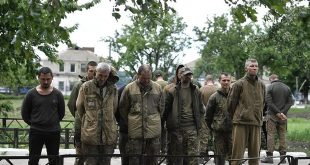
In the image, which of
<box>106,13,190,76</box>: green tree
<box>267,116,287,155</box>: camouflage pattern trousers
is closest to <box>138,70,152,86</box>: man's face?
<box>267,116,287,155</box>: camouflage pattern trousers

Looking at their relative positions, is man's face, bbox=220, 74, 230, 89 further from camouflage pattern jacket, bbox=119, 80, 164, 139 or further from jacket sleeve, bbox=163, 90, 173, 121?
camouflage pattern jacket, bbox=119, 80, 164, 139

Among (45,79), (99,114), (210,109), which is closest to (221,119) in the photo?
(210,109)

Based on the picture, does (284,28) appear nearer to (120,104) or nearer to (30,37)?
(120,104)

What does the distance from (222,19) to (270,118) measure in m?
29.7

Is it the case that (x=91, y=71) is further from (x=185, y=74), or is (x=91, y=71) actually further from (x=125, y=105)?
(x=185, y=74)

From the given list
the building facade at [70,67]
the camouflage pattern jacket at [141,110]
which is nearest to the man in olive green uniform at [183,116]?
the camouflage pattern jacket at [141,110]

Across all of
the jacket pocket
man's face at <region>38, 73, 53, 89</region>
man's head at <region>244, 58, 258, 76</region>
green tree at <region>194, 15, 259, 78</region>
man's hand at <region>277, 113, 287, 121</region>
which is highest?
green tree at <region>194, 15, 259, 78</region>

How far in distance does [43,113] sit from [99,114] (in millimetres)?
1025

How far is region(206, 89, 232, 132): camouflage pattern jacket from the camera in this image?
9.18 metres

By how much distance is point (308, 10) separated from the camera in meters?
4.37

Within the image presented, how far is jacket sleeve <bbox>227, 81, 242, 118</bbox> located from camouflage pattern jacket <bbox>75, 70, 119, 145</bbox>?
1.98m

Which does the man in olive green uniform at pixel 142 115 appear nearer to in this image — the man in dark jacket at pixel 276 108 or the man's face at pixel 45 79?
the man's face at pixel 45 79

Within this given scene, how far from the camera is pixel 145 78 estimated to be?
7.84m

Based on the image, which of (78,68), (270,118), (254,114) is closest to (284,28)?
(270,118)
